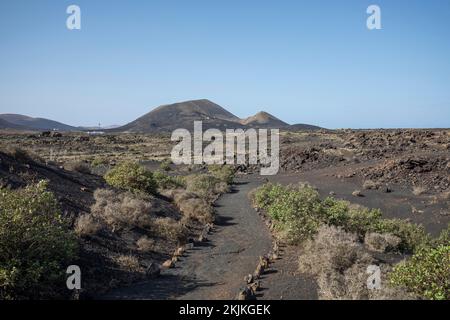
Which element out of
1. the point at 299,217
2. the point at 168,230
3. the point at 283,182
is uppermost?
the point at 299,217

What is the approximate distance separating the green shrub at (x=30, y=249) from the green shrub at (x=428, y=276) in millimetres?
7524

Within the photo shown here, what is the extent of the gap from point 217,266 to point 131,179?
13.3m

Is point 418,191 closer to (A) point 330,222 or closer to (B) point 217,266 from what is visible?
(A) point 330,222

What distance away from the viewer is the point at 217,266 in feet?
46.1

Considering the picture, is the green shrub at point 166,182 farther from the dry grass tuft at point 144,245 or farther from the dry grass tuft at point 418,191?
the dry grass tuft at point 418,191

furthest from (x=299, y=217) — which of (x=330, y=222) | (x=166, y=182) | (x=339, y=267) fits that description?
(x=166, y=182)

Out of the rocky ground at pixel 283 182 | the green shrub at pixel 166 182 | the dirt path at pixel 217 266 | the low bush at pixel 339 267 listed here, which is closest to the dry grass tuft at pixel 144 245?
the rocky ground at pixel 283 182

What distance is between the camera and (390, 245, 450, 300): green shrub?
820 centimetres

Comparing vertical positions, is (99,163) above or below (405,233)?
above

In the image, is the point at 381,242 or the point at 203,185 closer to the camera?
the point at 381,242

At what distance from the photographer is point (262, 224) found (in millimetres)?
20891

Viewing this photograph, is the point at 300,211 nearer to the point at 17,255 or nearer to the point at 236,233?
the point at 236,233
